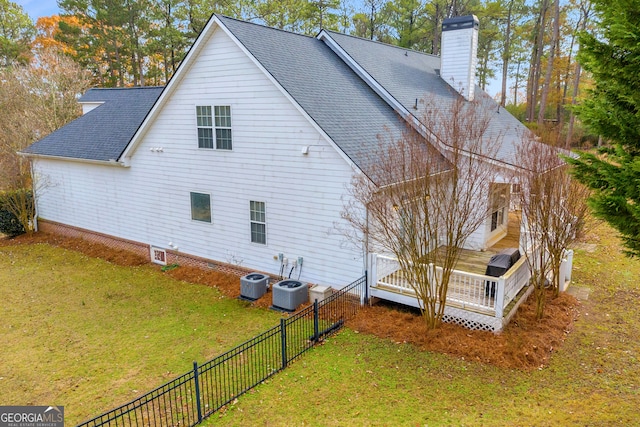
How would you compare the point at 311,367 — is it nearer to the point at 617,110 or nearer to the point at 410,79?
the point at 617,110

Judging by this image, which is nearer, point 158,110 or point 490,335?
point 490,335

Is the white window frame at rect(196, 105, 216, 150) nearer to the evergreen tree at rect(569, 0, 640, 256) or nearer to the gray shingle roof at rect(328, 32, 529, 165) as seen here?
the gray shingle roof at rect(328, 32, 529, 165)

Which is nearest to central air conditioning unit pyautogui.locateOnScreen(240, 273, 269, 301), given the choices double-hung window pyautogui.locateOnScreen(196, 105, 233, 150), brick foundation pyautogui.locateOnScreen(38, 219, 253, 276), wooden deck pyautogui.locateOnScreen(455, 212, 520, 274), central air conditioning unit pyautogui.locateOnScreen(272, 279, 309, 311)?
central air conditioning unit pyautogui.locateOnScreen(272, 279, 309, 311)

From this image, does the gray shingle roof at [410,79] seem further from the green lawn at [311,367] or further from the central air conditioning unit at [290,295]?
the central air conditioning unit at [290,295]

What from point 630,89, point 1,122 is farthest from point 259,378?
point 1,122

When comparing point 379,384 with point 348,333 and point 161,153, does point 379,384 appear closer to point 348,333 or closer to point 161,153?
point 348,333

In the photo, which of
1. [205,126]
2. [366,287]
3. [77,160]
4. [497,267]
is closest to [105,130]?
[77,160]
